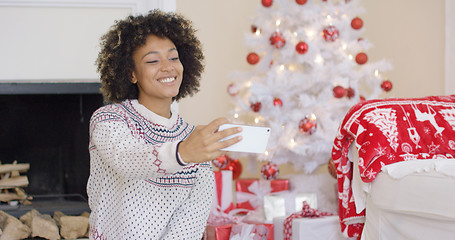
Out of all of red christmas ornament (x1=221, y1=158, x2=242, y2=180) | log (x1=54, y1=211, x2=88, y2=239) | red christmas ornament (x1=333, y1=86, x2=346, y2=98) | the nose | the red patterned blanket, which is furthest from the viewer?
red christmas ornament (x1=221, y1=158, x2=242, y2=180)

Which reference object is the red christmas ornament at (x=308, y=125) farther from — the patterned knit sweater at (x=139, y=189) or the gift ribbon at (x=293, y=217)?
the patterned knit sweater at (x=139, y=189)

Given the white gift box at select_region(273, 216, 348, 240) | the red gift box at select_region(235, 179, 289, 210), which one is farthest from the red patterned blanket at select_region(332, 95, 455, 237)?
the red gift box at select_region(235, 179, 289, 210)

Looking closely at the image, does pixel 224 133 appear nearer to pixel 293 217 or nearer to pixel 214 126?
pixel 214 126

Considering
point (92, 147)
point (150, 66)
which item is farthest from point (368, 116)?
point (92, 147)

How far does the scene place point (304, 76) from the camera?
112 inches

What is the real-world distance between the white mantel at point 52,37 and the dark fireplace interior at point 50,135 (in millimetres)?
63

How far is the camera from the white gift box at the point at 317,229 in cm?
205

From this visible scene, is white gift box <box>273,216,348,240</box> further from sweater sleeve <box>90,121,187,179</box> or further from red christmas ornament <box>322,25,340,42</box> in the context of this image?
red christmas ornament <box>322,25,340,42</box>

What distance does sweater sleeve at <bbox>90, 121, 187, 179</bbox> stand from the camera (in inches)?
49.4

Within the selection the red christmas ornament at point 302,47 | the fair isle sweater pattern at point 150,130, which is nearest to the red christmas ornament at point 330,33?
the red christmas ornament at point 302,47

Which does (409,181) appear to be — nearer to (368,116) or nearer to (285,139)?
(368,116)

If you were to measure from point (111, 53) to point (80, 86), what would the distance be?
1193 mm

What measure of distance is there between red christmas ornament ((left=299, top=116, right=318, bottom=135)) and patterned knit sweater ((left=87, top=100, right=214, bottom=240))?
1.08m

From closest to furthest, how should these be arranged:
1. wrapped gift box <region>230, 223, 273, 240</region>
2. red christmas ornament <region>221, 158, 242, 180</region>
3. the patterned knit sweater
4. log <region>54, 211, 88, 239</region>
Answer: the patterned knit sweater, wrapped gift box <region>230, 223, 273, 240</region>, log <region>54, 211, 88, 239</region>, red christmas ornament <region>221, 158, 242, 180</region>
